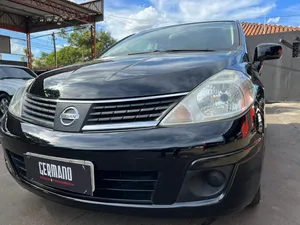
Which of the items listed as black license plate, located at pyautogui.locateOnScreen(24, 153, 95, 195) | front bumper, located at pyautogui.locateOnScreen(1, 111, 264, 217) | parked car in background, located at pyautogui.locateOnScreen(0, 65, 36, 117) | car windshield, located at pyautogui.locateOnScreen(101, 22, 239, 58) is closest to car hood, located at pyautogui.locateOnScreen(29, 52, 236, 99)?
front bumper, located at pyautogui.locateOnScreen(1, 111, 264, 217)

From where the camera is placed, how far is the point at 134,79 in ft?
4.40

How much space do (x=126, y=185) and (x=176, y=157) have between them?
284 mm

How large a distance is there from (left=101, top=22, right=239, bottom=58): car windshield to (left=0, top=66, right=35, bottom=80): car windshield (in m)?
4.10

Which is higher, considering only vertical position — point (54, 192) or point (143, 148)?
point (143, 148)

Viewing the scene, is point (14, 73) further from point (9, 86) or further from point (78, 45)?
point (78, 45)

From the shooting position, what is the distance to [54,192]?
136cm

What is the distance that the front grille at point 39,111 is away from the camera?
1371mm

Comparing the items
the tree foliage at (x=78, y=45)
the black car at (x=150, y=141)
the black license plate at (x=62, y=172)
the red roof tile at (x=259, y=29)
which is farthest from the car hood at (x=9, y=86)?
the tree foliage at (x=78, y=45)

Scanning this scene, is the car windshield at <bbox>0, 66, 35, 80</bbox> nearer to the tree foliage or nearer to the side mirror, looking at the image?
the side mirror

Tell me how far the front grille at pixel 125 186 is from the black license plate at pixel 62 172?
4 cm

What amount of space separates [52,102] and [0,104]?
456cm

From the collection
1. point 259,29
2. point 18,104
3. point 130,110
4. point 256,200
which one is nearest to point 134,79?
point 130,110

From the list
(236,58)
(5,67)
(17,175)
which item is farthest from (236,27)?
(5,67)

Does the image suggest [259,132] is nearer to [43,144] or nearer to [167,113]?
[167,113]
